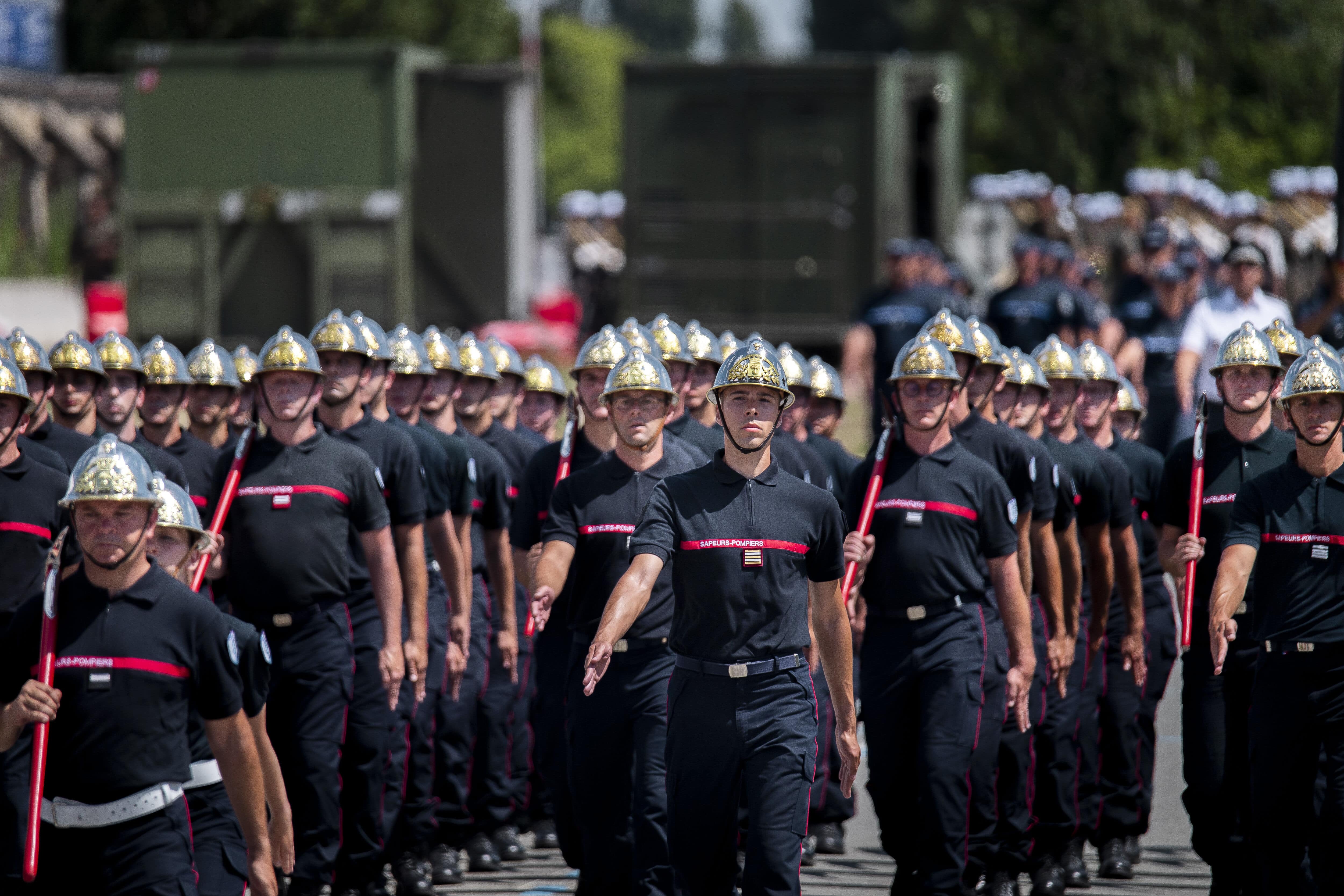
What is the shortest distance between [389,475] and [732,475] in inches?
89.3

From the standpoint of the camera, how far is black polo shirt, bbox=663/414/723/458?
393 inches

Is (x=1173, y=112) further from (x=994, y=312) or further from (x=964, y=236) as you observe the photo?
(x=994, y=312)

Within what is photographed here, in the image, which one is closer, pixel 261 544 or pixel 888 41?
pixel 261 544

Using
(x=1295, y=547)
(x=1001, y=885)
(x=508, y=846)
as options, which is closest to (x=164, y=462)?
(x=508, y=846)

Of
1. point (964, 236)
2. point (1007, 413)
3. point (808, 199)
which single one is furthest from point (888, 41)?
point (1007, 413)

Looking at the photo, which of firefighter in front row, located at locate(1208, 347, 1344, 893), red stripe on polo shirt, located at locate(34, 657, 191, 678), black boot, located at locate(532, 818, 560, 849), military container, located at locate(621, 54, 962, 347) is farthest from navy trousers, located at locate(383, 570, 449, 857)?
military container, located at locate(621, 54, 962, 347)

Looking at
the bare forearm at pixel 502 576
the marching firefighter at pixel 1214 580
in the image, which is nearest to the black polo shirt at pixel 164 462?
the bare forearm at pixel 502 576

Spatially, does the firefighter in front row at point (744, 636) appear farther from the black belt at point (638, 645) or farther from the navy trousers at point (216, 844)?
the navy trousers at point (216, 844)

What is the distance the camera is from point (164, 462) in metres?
9.94

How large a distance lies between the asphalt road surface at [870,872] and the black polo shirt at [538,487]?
175cm

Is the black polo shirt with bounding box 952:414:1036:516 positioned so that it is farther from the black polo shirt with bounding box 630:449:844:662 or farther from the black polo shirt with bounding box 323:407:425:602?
the black polo shirt with bounding box 323:407:425:602

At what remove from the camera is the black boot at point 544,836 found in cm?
1119

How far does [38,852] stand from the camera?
6.20 m

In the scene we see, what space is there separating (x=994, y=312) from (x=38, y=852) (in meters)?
12.3
